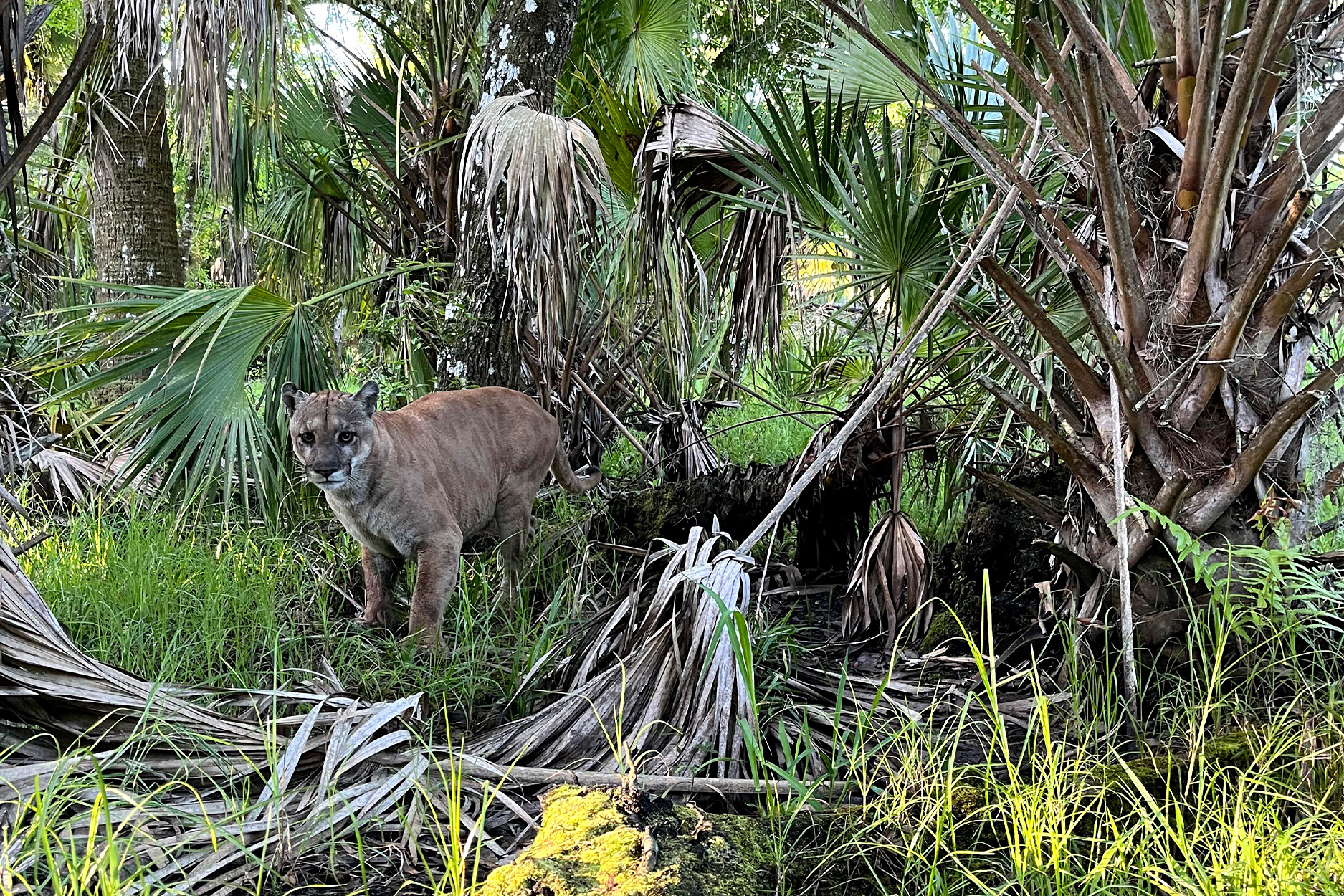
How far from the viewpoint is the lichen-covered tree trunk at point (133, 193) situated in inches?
263

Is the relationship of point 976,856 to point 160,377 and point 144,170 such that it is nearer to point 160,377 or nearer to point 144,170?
point 160,377

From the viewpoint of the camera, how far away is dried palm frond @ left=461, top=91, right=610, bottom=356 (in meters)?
4.19

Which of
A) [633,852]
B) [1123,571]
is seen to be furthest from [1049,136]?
[633,852]

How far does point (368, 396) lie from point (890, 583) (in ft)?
7.31

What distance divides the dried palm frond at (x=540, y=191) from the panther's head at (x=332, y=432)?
2.67ft

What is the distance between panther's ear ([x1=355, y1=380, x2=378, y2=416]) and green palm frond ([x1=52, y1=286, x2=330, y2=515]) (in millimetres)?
616

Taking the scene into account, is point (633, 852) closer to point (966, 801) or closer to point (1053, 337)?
point (966, 801)

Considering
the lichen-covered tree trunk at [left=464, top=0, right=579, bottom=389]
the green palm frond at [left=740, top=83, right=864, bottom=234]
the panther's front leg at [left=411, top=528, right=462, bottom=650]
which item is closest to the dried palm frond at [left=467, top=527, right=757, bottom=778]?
the panther's front leg at [left=411, top=528, right=462, bottom=650]

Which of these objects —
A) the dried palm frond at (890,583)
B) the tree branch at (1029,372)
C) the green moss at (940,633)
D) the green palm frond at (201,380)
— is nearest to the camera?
the tree branch at (1029,372)

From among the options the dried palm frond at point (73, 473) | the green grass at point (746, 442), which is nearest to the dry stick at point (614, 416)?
the green grass at point (746, 442)

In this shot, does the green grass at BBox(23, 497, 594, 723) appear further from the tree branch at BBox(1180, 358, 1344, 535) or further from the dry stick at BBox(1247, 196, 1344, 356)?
the dry stick at BBox(1247, 196, 1344, 356)

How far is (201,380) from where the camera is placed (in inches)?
180

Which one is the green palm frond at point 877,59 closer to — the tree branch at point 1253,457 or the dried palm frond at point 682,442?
the dried palm frond at point 682,442

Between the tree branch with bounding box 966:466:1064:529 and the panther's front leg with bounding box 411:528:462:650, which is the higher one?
the tree branch with bounding box 966:466:1064:529
